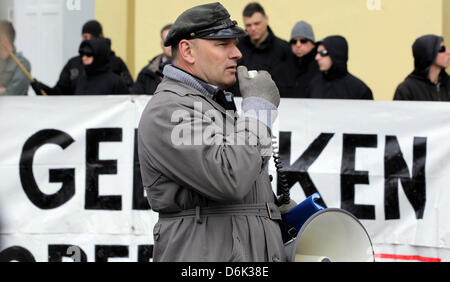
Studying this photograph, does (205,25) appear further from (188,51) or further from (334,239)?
(334,239)

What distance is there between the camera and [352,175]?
6.27 m

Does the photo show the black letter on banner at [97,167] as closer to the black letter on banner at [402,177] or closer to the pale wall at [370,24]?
the black letter on banner at [402,177]

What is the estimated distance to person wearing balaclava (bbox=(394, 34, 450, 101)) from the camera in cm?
707

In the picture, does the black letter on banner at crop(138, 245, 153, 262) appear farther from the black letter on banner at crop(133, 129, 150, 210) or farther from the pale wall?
the pale wall

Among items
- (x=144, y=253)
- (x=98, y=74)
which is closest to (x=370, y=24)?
(x=98, y=74)

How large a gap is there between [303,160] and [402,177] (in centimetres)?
74

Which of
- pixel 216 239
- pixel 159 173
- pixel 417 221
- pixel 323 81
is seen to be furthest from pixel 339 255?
pixel 323 81

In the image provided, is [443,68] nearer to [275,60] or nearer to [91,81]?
[275,60]

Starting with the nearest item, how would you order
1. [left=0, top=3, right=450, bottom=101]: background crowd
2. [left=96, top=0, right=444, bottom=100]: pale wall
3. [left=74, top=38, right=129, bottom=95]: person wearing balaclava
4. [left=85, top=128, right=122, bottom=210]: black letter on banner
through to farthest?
[left=85, top=128, right=122, bottom=210]: black letter on banner, [left=0, top=3, right=450, bottom=101]: background crowd, [left=74, top=38, right=129, bottom=95]: person wearing balaclava, [left=96, top=0, right=444, bottom=100]: pale wall

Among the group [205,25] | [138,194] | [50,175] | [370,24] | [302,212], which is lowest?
[138,194]

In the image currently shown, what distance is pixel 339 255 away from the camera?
363 centimetres

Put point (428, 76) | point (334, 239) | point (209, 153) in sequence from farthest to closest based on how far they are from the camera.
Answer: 1. point (428, 76)
2. point (334, 239)
3. point (209, 153)

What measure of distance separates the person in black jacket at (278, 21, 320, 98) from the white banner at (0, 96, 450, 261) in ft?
4.18

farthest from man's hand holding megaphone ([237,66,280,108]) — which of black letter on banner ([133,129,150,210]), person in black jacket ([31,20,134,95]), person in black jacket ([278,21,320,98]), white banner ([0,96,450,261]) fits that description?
person in black jacket ([31,20,134,95])
